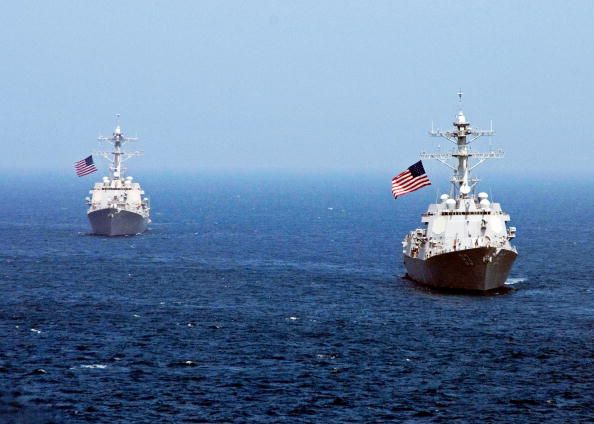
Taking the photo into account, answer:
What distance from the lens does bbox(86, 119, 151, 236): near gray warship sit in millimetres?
137500

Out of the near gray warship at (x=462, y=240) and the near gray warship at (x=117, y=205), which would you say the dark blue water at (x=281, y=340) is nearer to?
the near gray warship at (x=462, y=240)

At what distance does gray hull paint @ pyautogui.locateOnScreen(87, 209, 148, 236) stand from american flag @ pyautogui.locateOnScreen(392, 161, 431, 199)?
5775cm

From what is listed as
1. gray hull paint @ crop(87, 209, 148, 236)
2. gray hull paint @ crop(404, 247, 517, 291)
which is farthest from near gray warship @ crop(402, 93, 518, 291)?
gray hull paint @ crop(87, 209, 148, 236)

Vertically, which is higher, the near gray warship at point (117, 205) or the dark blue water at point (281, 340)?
the near gray warship at point (117, 205)

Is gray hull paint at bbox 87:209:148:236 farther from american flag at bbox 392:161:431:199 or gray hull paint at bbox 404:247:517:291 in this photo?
gray hull paint at bbox 404:247:517:291

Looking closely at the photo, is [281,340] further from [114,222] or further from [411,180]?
[114,222]

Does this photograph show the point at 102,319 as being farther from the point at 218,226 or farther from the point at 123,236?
the point at 218,226

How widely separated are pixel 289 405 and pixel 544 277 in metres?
50.6

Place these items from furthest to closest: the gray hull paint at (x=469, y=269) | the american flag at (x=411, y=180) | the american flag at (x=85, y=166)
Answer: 1. the american flag at (x=85, y=166)
2. the american flag at (x=411, y=180)
3. the gray hull paint at (x=469, y=269)

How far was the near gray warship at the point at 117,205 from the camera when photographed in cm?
13750

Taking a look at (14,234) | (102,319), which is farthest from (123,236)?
(102,319)

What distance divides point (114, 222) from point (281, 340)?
78.0 meters

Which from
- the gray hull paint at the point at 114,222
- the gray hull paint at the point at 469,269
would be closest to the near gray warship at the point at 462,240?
the gray hull paint at the point at 469,269

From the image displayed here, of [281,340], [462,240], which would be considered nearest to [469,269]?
[462,240]
